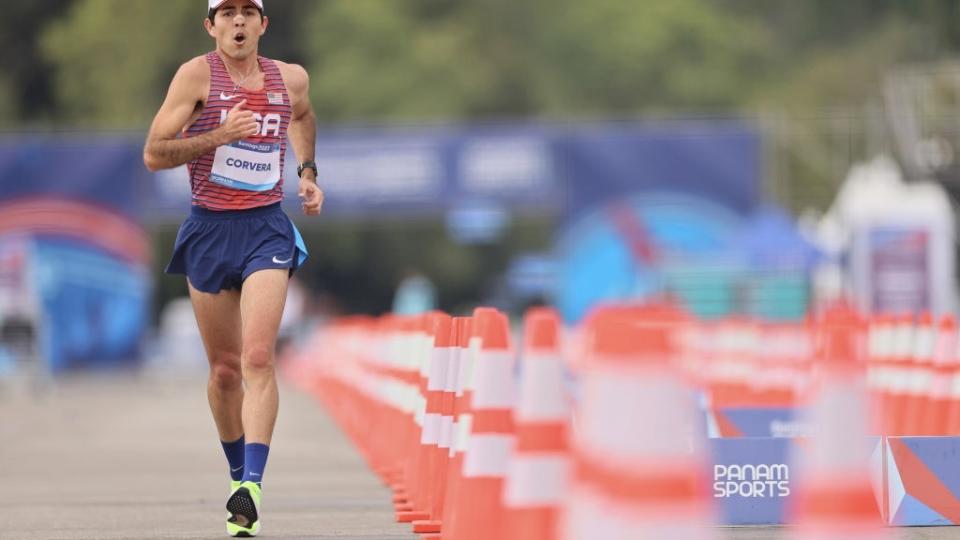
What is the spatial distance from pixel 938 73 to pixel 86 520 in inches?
1108

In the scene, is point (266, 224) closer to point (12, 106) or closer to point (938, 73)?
point (938, 73)

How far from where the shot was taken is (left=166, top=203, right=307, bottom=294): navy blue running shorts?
895 centimetres

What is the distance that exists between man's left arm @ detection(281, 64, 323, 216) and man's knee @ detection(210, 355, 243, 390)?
691 mm

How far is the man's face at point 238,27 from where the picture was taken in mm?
9023

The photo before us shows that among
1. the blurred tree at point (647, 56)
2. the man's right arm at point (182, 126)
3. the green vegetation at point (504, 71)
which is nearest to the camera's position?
the man's right arm at point (182, 126)

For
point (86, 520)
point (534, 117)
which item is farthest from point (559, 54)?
point (86, 520)

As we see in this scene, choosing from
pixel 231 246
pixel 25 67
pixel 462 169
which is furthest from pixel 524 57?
pixel 231 246

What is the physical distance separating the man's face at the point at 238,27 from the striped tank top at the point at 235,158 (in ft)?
0.31

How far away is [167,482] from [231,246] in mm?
3929

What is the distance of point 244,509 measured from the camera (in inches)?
336

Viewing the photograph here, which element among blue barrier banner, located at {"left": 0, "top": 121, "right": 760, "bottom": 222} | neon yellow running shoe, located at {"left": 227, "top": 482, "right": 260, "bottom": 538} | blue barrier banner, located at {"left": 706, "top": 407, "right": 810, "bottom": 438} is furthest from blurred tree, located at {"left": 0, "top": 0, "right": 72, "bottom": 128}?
neon yellow running shoe, located at {"left": 227, "top": 482, "right": 260, "bottom": 538}

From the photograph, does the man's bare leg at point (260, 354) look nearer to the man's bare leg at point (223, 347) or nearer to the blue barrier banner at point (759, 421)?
the man's bare leg at point (223, 347)

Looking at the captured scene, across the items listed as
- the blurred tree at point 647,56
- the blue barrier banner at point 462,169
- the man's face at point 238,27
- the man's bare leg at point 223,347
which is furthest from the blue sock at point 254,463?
the blurred tree at point 647,56

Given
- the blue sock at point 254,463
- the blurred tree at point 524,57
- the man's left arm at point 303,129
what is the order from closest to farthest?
1. the blue sock at point 254,463
2. the man's left arm at point 303,129
3. the blurred tree at point 524,57
